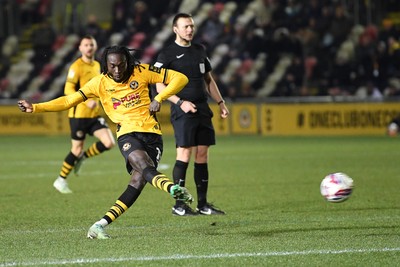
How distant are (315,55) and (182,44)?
56.3 feet

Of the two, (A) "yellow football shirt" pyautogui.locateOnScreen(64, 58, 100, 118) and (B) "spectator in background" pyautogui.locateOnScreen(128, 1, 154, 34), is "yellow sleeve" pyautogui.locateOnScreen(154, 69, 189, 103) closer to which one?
Answer: (A) "yellow football shirt" pyautogui.locateOnScreen(64, 58, 100, 118)

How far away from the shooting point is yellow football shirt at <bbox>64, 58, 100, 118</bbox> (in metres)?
Answer: 13.3

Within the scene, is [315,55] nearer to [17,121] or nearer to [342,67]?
[342,67]

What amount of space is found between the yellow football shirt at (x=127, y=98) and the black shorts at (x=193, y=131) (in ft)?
5.71

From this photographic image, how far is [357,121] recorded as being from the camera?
25.2 meters

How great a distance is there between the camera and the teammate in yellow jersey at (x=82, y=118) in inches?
526

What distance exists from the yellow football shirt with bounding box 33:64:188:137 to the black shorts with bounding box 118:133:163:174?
0.05 metres

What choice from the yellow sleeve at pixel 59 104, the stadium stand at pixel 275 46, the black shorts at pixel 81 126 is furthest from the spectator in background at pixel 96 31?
the yellow sleeve at pixel 59 104

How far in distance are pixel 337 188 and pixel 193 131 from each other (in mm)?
2213

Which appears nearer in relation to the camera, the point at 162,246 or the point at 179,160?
the point at 162,246

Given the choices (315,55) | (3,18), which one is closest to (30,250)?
(315,55)

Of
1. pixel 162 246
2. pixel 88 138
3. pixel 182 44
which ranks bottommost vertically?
pixel 88 138

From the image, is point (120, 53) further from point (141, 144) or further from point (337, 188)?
point (337, 188)

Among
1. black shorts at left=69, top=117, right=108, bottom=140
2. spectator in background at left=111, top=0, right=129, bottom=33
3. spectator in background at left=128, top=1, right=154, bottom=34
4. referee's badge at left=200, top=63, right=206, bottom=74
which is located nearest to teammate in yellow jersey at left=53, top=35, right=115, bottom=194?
black shorts at left=69, top=117, right=108, bottom=140
